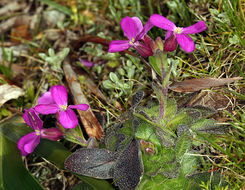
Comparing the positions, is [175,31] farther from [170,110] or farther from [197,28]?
[170,110]

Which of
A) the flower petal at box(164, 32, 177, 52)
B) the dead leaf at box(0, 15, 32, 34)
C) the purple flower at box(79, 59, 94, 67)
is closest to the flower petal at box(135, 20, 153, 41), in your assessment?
the flower petal at box(164, 32, 177, 52)

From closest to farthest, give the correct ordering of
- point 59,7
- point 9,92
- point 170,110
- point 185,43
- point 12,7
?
point 185,43 → point 170,110 → point 9,92 → point 59,7 → point 12,7

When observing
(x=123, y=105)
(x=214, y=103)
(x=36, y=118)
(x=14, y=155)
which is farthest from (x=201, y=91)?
(x=14, y=155)

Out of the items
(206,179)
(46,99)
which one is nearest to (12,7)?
(46,99)

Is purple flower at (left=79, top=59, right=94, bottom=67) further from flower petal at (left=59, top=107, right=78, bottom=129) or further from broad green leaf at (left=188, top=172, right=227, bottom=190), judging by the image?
broad green leaf at (left=188, top=172, right=227, bottom=190)

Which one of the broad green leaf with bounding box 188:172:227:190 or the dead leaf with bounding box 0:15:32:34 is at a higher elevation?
the dead leaf with bounding box 0:15:32:34

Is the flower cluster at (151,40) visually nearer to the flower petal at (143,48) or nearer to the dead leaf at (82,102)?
the flower petal at (143,48)

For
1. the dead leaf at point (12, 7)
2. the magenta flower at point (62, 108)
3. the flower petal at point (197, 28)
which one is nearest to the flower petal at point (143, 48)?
the flower petal at point (197, 28)
